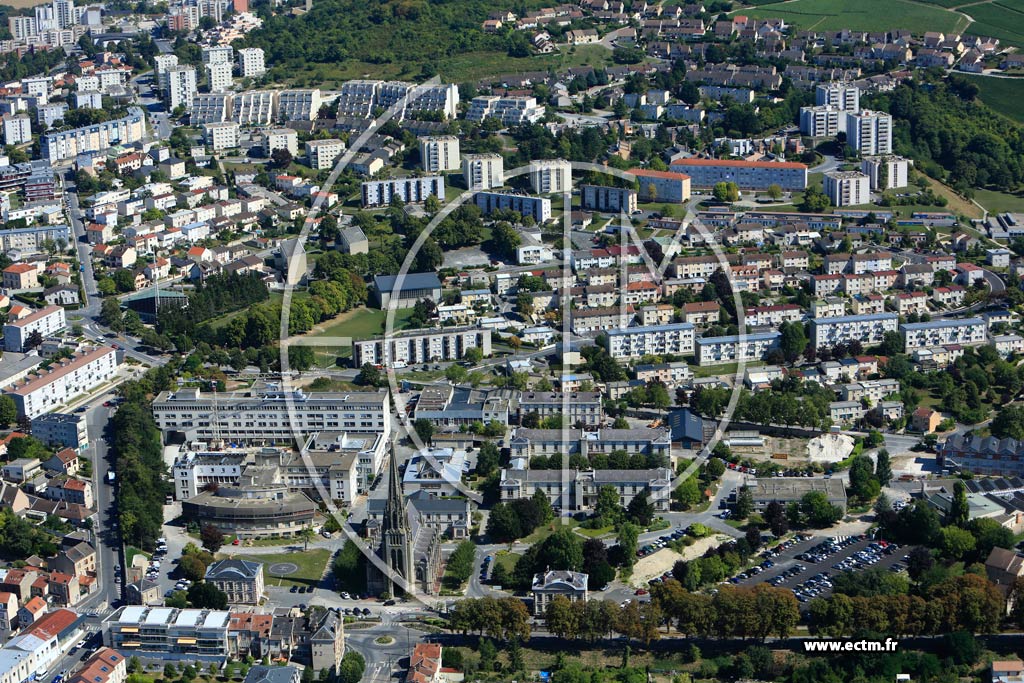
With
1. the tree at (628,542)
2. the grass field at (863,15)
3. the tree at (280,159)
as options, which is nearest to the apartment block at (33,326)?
the tree at (280,159)

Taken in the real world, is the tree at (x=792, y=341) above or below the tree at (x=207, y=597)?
above

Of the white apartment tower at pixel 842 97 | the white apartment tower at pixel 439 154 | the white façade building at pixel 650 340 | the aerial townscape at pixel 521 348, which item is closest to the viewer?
the aerial townscape at pixel 521 348

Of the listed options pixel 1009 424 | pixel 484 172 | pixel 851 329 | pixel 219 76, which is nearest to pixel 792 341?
pixel 851 329

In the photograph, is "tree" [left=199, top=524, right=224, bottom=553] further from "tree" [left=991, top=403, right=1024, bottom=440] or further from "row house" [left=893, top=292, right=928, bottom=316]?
"row house" [left=893, top=292, right=928, bottom=316]

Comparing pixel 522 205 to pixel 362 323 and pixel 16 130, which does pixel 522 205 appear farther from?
pixel 16 130

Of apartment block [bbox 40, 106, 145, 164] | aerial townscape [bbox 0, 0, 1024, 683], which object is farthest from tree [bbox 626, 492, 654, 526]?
apartment block [bbox 40, 106, 145, 164]

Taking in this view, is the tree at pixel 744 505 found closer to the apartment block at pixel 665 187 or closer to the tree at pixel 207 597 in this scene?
the tree at pixel 207 597
